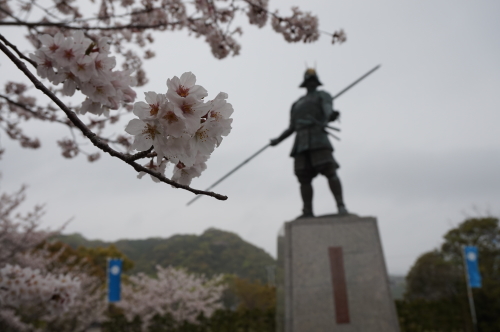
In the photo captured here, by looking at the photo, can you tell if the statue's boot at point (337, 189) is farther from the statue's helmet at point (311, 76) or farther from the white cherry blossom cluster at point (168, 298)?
the white cherry blossom cluster at point (168, 298)

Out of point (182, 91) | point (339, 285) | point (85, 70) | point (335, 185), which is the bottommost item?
point (339, 285)

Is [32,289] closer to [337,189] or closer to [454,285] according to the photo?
[337,189]

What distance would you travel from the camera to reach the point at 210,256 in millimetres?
21250

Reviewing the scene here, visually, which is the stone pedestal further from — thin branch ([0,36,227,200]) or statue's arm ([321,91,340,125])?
thin branch ([0,36,227,200])

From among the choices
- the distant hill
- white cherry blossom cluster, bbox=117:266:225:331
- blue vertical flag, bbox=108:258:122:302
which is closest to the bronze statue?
blue vertical flag, bbox=108:258:122:302

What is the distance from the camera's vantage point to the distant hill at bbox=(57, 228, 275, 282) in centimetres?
2034

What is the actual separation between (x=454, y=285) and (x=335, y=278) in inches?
703

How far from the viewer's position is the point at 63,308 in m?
2.72

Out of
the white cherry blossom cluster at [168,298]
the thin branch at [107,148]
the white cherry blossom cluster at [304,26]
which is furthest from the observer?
the white cherry blossom cluster at [168,298]

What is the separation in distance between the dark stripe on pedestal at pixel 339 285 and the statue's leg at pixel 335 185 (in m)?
0.79

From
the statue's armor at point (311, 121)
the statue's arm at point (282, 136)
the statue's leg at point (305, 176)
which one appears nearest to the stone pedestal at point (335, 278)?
Answer: the statue's leg at point (305, 176)

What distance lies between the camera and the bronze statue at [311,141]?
16.7ft

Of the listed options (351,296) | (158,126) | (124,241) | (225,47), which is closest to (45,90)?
(158,126)

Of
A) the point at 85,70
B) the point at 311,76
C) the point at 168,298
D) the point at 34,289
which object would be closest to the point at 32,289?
the point at 34,289
